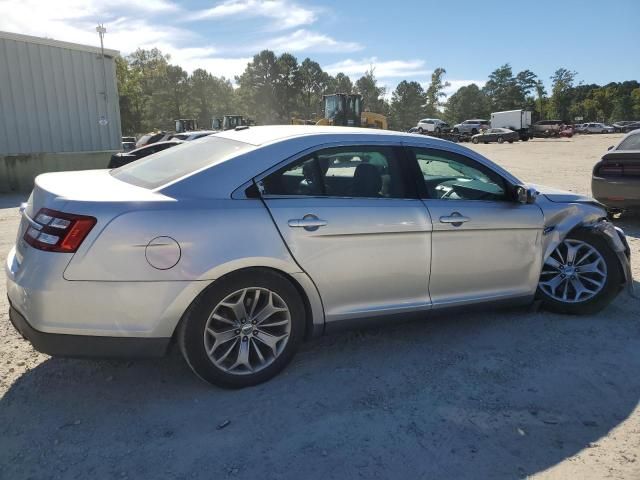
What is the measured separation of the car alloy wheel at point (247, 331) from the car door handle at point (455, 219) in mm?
1285

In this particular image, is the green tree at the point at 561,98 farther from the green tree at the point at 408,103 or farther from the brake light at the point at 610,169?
the brake light at the point at 610,169

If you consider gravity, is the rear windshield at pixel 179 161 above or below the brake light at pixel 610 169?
above

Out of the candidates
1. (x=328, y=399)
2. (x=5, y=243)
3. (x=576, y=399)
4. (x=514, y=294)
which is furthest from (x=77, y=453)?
(x=5, y=243)

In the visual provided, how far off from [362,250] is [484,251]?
1.04m

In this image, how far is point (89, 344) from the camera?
269 centimetres

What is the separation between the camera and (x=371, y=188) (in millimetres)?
3416

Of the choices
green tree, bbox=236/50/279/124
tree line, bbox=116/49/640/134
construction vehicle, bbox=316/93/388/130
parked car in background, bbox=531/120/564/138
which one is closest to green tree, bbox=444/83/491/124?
tree line, bbox=116/49/640/134

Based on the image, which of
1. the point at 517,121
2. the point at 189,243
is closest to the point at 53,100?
the point at 189,243

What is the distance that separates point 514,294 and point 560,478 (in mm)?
1749

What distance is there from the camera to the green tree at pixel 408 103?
328 feet

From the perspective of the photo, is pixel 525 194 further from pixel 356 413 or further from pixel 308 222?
pixel 356 413

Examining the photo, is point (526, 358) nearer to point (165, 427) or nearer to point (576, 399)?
point (576, 399)

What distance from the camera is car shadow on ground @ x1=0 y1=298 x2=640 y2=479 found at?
2428 mm

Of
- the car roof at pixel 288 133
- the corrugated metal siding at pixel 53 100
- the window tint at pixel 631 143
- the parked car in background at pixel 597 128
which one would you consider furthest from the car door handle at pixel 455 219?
the parked car in background at pixel 597 128
